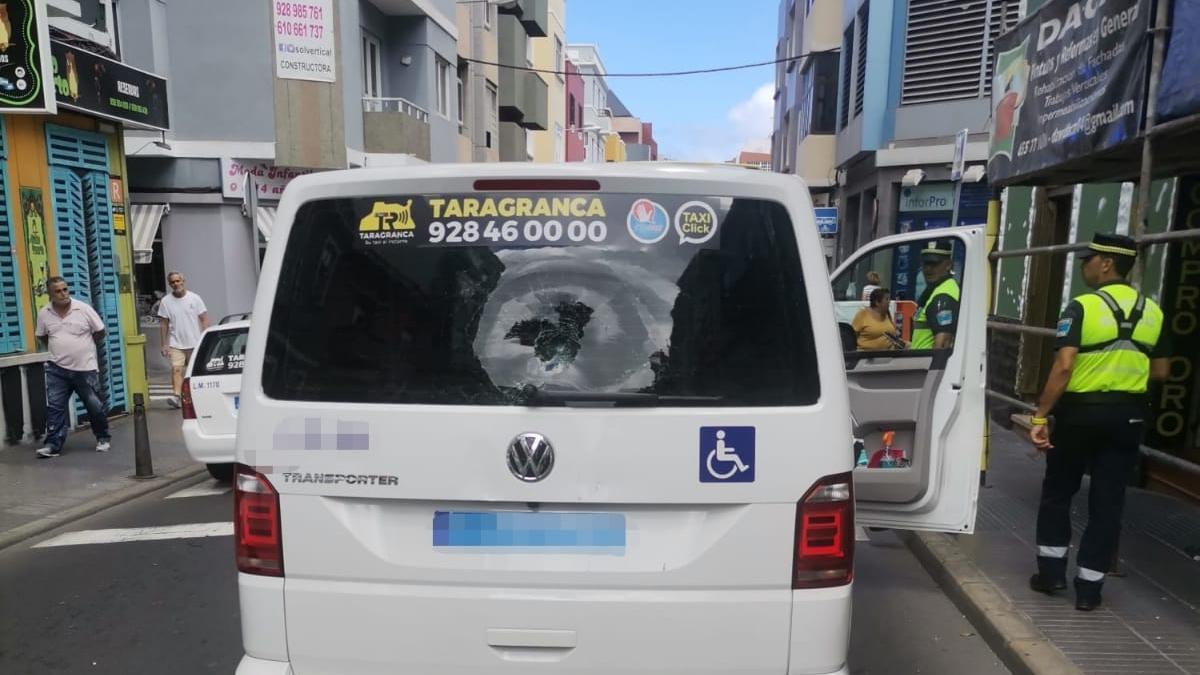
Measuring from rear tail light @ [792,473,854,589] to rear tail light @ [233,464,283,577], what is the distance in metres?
1.51

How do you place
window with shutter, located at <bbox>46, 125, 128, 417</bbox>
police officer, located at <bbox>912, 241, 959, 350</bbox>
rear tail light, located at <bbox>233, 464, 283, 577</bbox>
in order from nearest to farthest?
rear tail light, located at <bbox>233, 464, 283, 577</bbox> < police officer, located at <bbox>912, 241, 959, 350</bbox> < window with shutter, located at <bbox>46, 125, 128, 417</bbox>

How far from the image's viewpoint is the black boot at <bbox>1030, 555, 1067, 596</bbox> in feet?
13.7

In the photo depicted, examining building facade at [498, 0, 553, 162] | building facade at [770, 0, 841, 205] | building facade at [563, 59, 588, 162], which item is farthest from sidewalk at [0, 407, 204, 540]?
building facade at [563, 59, 588, 162]

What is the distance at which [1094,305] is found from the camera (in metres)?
3.81

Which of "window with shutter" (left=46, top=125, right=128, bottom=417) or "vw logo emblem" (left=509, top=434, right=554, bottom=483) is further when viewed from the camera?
"window with shutter" (left=46, top=125, right=128, bottom=417)

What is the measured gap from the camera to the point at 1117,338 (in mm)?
3785

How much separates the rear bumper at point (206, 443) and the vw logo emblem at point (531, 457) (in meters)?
5.29

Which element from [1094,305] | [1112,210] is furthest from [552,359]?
[1112,210]

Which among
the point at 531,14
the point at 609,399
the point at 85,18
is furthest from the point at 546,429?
the point at 531,14

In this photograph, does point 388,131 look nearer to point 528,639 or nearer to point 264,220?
point 264,220

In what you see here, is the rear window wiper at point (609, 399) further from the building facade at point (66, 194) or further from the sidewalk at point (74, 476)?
the building facade at point (66, 194)

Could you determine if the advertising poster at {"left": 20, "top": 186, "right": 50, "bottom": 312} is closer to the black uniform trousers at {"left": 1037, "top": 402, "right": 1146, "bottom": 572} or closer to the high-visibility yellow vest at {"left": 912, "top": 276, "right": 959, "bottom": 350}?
the high-visibility yellow vest at {"left": 912, "top": 276, "right": 959, "bottom": 350}

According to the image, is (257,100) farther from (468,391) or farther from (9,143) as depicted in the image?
(468,391)

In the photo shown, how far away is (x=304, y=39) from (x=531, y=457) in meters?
11.1
